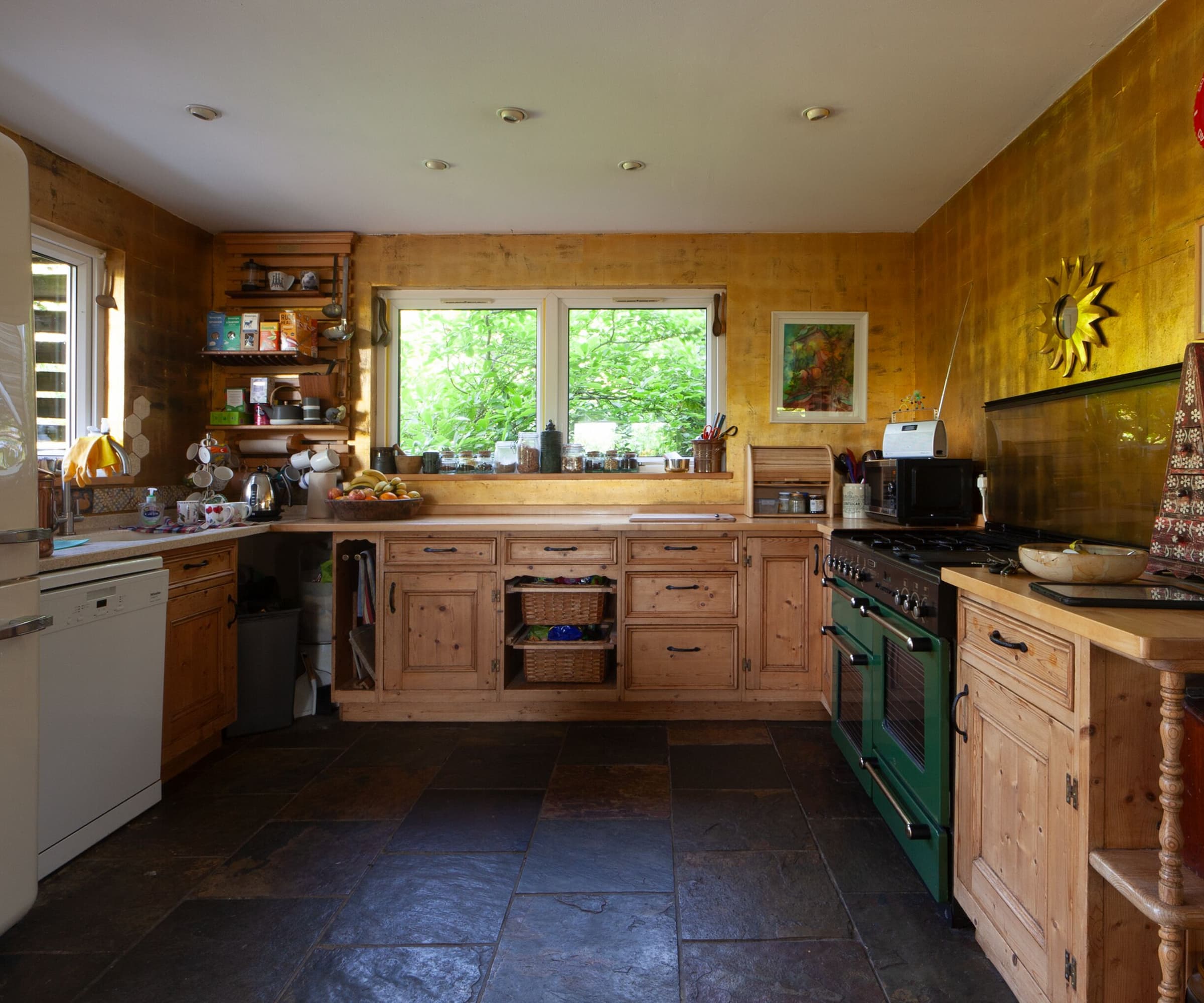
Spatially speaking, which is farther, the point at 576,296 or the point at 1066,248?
the point at 576,296

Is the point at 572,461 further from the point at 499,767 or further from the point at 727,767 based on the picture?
the point at 727,767

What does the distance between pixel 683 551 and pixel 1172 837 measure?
2.28 meters

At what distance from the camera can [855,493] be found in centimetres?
354

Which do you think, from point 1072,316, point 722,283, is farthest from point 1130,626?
point 722,283

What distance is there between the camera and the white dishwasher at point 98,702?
6.60 feet

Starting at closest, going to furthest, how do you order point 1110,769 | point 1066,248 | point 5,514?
point 1110,769
point 5,514
point 1066,248

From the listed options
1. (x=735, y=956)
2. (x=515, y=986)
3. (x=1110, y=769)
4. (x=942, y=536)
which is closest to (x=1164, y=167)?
(x=942, y=536)

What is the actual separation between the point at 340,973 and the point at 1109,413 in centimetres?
268

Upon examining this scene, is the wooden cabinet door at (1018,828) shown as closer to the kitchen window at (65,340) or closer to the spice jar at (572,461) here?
the spice jar at (572,461)

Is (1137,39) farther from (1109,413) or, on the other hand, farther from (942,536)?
(942,536)

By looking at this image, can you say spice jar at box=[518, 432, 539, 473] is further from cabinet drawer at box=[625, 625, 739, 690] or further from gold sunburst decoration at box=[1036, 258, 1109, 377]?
gold sunburst decoration at box=[1036, 258, 1109, 377]

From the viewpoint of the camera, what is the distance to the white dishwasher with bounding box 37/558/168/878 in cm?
201

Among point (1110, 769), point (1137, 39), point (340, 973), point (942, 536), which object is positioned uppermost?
point (1137, 39)

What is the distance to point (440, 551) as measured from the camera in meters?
3.32
